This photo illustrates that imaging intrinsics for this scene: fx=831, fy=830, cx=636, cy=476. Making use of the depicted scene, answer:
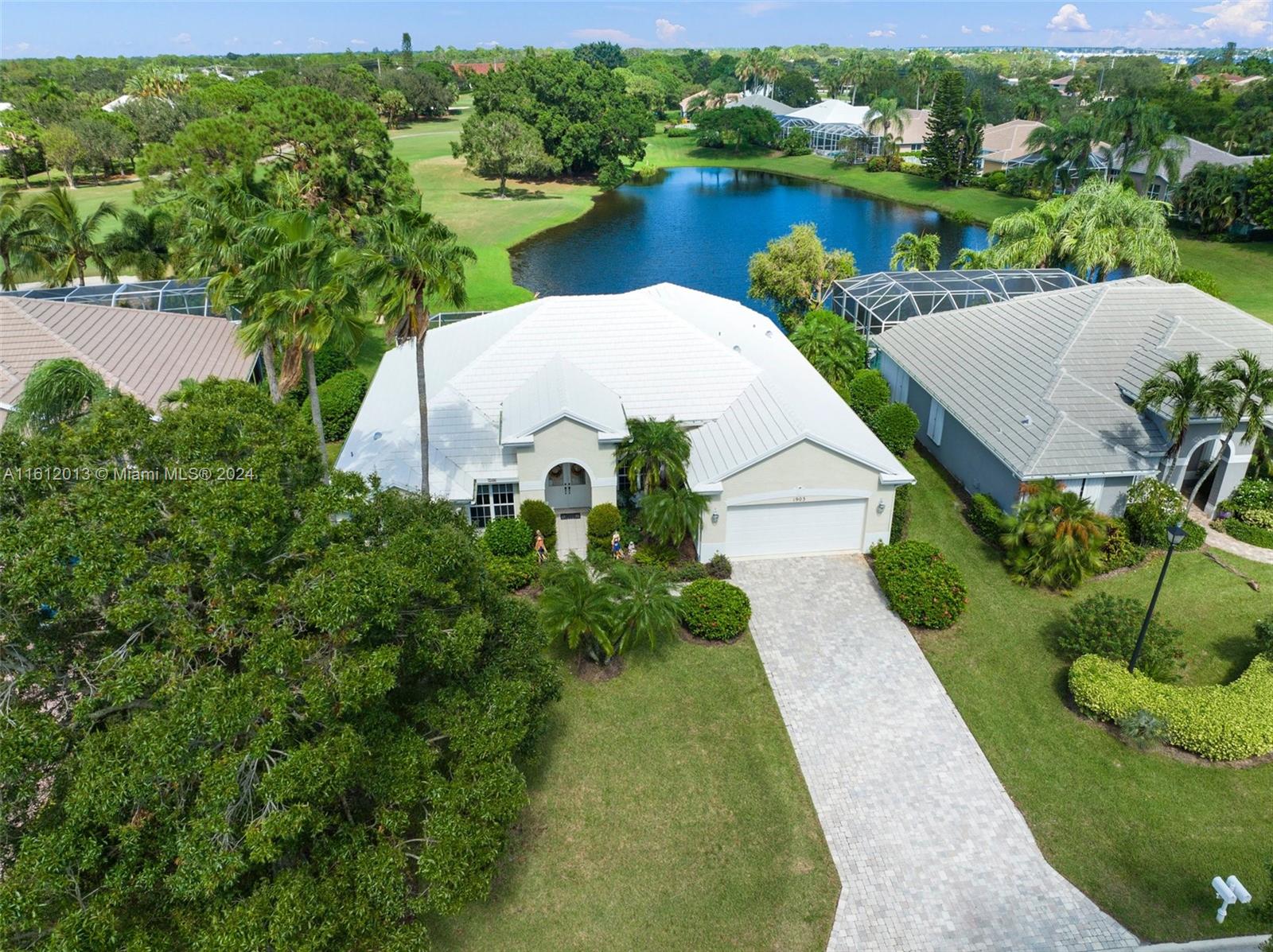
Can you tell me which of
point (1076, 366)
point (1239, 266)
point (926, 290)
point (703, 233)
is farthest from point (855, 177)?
point (1076, 366)

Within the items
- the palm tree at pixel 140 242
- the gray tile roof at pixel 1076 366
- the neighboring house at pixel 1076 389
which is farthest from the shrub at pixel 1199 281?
the palm tree at pixel 140 242

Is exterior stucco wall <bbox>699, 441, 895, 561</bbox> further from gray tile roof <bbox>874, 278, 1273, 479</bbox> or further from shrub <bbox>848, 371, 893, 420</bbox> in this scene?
shrub <bbox>848, 371, 893, 420</bbox>

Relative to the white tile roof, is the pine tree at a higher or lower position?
higher

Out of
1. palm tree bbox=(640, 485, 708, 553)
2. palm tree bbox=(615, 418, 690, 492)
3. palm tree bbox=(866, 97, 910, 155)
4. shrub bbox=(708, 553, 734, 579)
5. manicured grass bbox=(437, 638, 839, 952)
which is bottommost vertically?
manicured grass bbox=(437, 638, 839, 952)

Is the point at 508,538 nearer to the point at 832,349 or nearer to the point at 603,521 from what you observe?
the point at 603,521

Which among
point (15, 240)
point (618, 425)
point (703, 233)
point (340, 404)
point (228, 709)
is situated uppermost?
point (15, 240)

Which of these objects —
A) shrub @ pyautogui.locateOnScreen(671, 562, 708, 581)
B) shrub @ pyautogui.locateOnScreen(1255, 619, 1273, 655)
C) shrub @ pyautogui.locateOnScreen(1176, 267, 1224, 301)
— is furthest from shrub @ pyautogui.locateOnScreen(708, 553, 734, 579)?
shrub @ pyautogui.locateOnScreen(1176, 267, 1224, 301)
